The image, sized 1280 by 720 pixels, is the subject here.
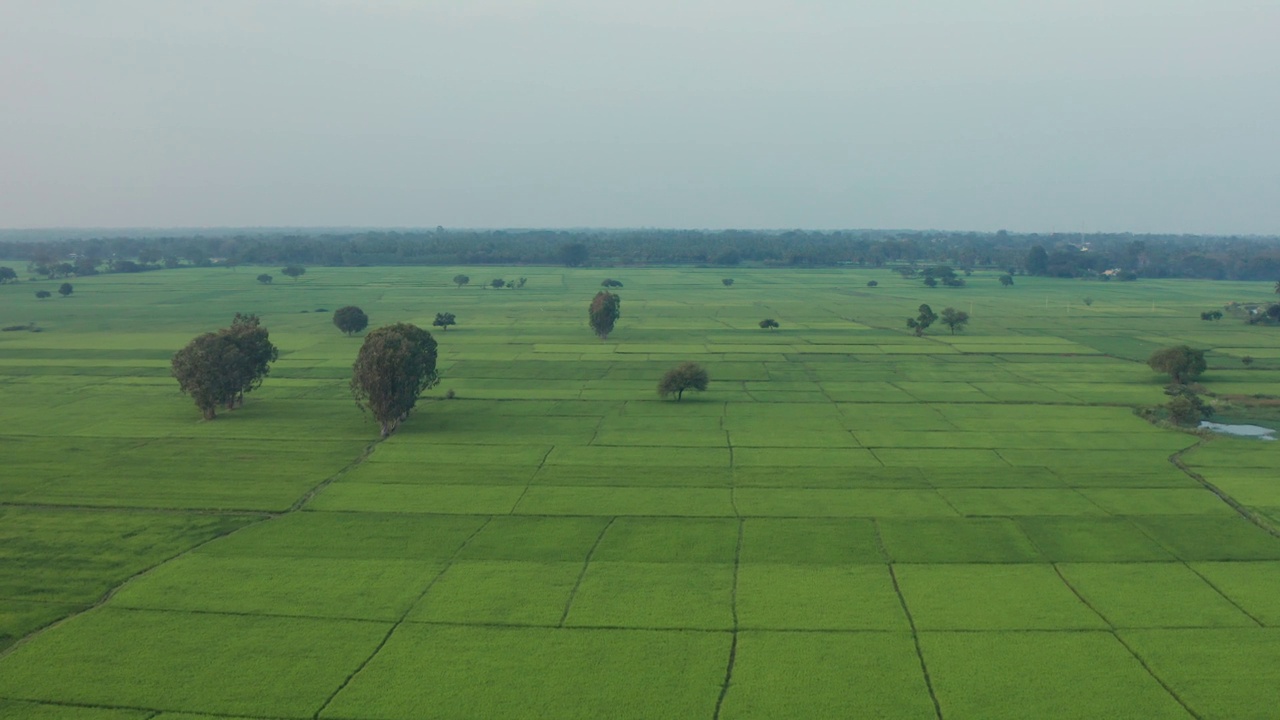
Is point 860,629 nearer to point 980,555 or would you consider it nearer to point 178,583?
point 980,555

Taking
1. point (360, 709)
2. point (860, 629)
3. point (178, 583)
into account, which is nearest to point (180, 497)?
point (178, 583)

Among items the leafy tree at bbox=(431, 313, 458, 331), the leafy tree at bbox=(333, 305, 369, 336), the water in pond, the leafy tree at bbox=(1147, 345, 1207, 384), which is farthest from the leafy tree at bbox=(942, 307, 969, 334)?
the leafy tree at bbox=(333, 305, 369, 336)

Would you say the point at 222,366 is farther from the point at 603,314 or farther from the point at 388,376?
the point at 603,314

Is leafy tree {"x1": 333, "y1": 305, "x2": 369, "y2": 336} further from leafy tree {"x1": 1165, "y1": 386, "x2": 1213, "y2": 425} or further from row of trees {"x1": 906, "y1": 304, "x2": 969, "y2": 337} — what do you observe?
leafy tree {"x1": 1165, "y1": 386, "x2": 1213, "y2": 425}

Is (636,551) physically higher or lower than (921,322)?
lower

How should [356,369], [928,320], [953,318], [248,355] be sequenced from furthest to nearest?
[953,318] < [928,320] < [248,355] < [356,369]

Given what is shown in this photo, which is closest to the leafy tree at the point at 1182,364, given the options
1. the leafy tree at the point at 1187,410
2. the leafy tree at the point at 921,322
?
the leafy tree at the point at 1187,410

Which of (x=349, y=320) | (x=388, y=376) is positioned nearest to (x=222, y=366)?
(x=388, y=376)
